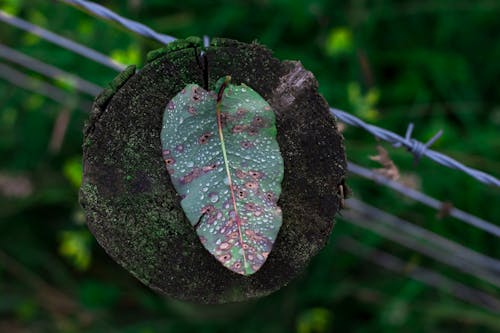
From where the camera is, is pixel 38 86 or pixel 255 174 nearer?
pixel 255 174

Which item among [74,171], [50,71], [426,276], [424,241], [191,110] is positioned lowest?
[426,276]

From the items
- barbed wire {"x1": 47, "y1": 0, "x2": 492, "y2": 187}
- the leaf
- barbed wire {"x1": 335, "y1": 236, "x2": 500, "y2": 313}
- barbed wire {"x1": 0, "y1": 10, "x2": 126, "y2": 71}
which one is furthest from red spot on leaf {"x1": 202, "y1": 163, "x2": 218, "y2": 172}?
barbed wire {"x1": 335, "y1": 236, "x2": 500, "y2": 313}

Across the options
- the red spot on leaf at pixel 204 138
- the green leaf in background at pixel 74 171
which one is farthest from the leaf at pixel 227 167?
the green leaf in background at pixel 74 171

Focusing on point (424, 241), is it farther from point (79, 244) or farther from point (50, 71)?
point (50, 71)

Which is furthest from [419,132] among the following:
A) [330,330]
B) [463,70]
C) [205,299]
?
[205,299]

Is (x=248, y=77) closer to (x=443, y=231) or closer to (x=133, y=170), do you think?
(x=133, y=170)

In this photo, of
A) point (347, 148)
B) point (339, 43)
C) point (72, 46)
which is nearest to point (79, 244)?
point (72, 46)

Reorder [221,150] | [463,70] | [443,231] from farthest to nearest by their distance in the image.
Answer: [463,70]
[443,231]
[221,150]
